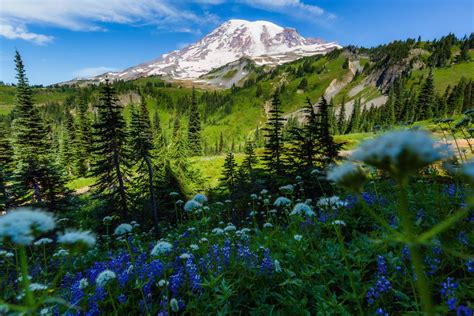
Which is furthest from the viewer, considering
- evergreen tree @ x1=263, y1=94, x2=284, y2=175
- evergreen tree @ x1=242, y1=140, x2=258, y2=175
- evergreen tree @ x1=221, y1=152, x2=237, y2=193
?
evergreen tree @ x1=221, y1=152, x2=237, y2=193

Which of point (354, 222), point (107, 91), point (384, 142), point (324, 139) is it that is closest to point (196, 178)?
point (107, 91)

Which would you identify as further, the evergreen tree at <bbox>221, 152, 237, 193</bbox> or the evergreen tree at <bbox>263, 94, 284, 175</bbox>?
the evergreen tree at <bbox>221, 152, 237, 193</bbox>

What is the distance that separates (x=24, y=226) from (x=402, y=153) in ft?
7.67

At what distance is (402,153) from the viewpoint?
118 centimetres

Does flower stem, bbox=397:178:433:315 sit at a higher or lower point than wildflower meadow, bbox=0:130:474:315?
higher

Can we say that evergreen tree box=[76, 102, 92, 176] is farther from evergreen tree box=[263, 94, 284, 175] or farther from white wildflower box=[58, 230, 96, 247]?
white wildflower box=[58, 230, 96, 247]

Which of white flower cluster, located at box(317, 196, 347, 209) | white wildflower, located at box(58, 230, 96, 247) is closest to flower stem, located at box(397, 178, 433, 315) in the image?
white wildflower, located at box(58, 230, 96, 247)

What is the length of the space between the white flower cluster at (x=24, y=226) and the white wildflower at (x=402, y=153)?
6.78 feet

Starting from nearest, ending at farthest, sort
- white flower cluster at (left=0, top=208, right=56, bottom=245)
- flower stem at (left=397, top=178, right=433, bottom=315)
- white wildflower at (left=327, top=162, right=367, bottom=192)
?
flower stem at (left=397, top=178, right=433, bottom=315)
white wildflower at (left=327, top=162, right=367, bottom=192)
white flower cluster at (left=0, top=208, right=56, bottom=245)

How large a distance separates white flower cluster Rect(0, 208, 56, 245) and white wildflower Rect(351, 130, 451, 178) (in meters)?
2.07

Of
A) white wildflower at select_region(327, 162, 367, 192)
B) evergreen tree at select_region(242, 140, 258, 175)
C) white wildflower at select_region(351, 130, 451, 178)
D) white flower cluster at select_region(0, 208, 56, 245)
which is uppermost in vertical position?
white wildflower at select_region(351, 130, 451, 178)

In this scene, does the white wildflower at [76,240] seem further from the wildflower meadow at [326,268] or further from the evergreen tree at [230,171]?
the evergreen tree at [230,171]

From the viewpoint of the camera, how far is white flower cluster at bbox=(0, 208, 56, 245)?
5.70 feet

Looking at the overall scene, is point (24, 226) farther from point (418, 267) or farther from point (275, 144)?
point (275, 144)
